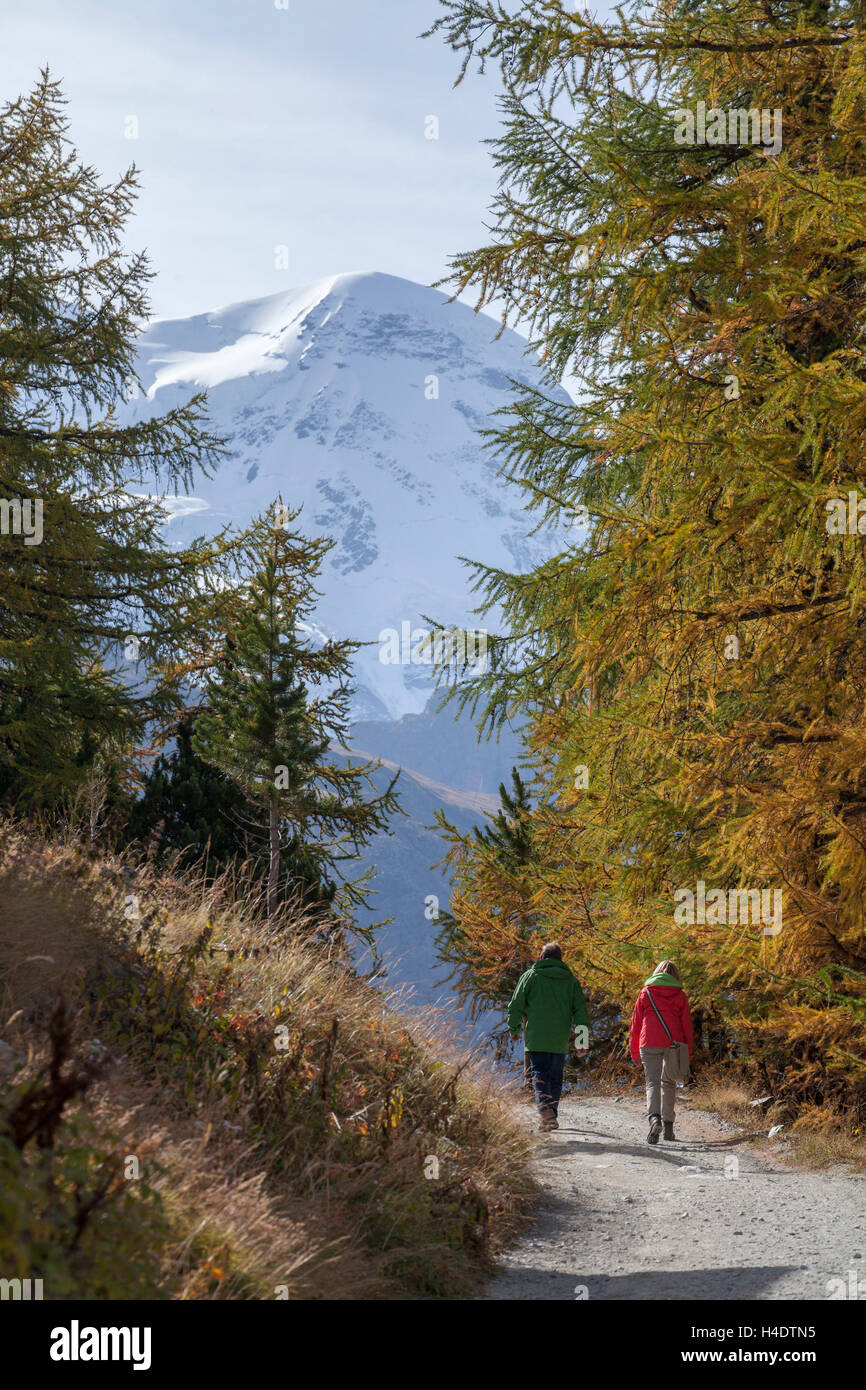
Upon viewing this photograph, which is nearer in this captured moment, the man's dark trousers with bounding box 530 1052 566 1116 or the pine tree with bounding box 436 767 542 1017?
the man's dark trousers with bounding box 530 1052 566 1116

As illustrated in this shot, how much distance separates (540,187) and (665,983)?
824 centimetres

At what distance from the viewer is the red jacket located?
9828 mm

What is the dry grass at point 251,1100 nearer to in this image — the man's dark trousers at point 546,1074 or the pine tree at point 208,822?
the man's dark trousers at point 546,1074

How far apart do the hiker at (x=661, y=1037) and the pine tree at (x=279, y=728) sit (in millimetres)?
5675

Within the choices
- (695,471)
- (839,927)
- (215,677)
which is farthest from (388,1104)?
(215,677)

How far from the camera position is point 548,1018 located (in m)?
9.95

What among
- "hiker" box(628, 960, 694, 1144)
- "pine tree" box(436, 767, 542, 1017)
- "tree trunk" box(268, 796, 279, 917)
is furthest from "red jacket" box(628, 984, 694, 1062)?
"tree trunk" box(268, 796, 279, 917)

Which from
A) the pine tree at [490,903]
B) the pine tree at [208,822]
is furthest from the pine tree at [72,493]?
the pine tree at [490,903]

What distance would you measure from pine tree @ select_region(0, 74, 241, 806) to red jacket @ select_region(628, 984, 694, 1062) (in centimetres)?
757

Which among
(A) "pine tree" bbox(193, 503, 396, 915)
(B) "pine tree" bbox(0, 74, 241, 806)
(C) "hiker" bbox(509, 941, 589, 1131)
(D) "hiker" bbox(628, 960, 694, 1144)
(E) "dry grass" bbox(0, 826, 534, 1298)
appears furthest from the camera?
(A) "pine tree" bbox(193, 503, 396, 915)

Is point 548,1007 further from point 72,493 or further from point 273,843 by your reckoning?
point 72,493

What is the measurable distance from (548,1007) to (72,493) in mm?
10106

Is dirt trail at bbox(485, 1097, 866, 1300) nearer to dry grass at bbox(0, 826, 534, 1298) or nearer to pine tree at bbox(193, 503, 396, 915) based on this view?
dry grass at bbox(0, 826, 534, 1298)
